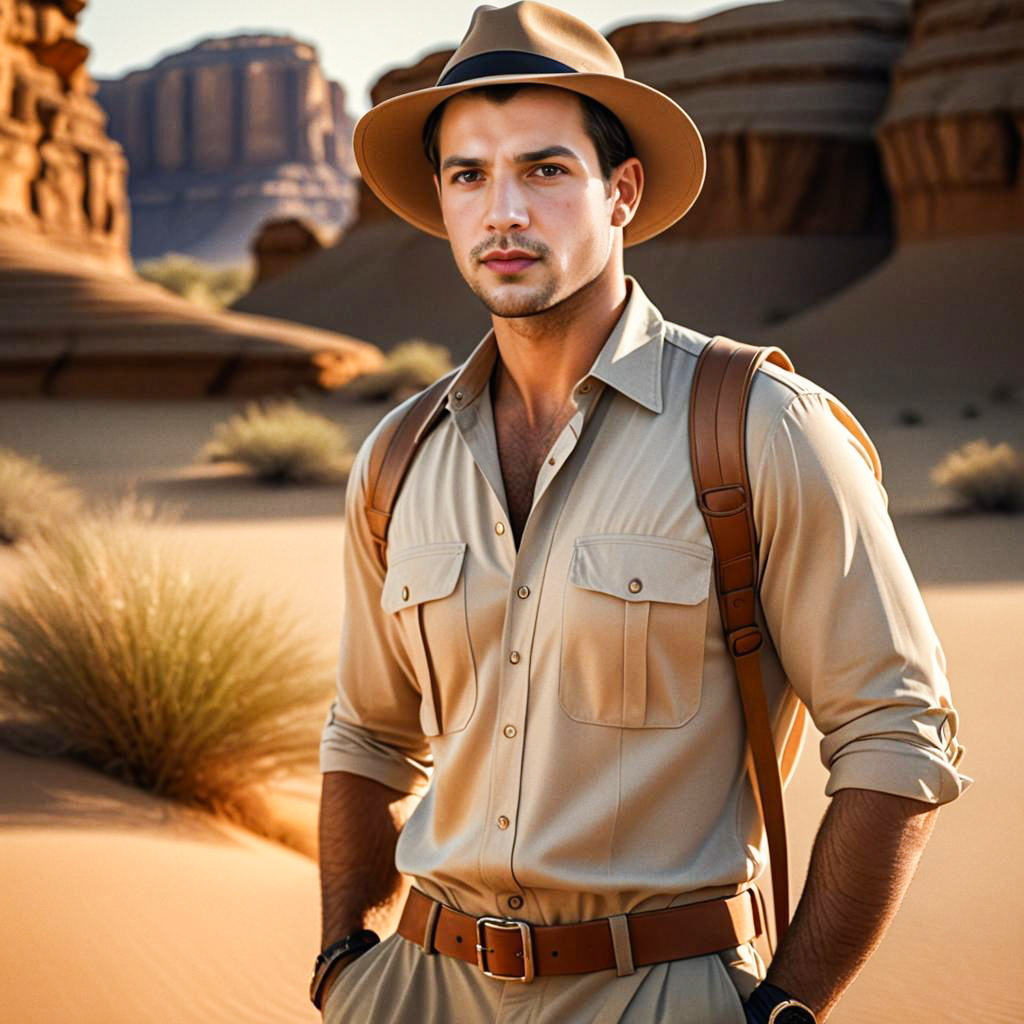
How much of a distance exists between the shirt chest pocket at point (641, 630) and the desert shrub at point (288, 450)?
1339cm

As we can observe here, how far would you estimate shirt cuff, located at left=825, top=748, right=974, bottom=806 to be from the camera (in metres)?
1.96

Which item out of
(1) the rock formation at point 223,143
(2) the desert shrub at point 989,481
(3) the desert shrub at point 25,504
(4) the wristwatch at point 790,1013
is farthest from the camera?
(1) the rock formation at point 223,143

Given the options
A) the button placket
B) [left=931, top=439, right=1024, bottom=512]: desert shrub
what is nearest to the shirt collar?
the button placket

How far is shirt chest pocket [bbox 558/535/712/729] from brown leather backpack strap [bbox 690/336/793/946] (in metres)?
0.04

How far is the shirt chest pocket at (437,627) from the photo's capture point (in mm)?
2229

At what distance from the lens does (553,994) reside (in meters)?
2.05

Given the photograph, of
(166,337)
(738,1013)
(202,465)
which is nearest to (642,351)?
(738,1013)

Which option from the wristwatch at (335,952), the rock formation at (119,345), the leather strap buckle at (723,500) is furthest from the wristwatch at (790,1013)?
the rock formation at (119,345)

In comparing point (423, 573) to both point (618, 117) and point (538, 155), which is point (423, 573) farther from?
point (618, 117)

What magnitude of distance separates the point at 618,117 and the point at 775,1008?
1.43 meters

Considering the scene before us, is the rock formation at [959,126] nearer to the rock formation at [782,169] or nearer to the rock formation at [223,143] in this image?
the rock formation at [782,169]

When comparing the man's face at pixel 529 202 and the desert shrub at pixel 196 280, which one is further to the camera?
the desert shrub at pixel 196 280

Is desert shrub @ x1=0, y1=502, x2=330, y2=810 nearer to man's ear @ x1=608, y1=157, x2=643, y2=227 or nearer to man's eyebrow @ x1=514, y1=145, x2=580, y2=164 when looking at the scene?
man's ear @ x1=608, y1=157, x2=643, y2=227

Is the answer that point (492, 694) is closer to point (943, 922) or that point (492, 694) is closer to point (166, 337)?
point (943, 922)
